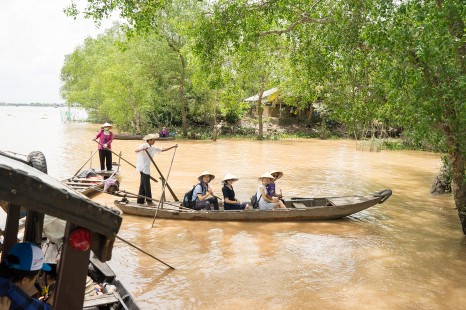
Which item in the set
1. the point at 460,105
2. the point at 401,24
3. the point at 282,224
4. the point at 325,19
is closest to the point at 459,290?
the point at 460,105

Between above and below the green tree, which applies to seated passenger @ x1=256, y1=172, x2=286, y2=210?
below

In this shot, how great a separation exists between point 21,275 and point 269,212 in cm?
764

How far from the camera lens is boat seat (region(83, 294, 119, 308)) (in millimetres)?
4508

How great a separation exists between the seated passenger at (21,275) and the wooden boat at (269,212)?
7102 mm

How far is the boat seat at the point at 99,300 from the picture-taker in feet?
14.8

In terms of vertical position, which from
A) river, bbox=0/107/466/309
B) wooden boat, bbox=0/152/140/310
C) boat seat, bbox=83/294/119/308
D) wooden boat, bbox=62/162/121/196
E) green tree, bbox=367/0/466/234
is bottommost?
river, bbox=0/107/466/309

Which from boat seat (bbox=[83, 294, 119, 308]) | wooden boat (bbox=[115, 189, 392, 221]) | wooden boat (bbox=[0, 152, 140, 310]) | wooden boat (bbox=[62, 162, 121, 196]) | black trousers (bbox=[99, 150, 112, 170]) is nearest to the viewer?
wooden boat (bbox=[0, 152, 140, 310])

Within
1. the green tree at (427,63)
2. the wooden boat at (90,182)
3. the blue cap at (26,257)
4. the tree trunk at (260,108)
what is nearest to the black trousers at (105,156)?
the wooden boat at (90,182)

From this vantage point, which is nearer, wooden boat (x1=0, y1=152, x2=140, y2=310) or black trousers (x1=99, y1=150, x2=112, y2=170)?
wooden boat (x1=0, y1=152, x2=140, y2=310)

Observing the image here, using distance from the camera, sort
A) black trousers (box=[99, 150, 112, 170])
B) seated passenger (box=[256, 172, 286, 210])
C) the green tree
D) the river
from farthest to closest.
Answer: black trousers (box=[99, 150, 112, 170])
seated passenger (box=[256, 172, 286, 210])
the green tree
the river

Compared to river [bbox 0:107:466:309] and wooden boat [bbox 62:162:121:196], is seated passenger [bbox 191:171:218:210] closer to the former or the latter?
river [bbox 0:107:466:309]

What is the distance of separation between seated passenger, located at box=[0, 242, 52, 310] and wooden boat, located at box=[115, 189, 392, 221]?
7.10 metres

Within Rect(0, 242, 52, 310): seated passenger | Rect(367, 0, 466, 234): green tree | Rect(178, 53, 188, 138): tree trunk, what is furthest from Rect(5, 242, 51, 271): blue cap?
Rect(178, 53, 188, 138): tree trunk

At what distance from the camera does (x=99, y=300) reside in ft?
15.3
